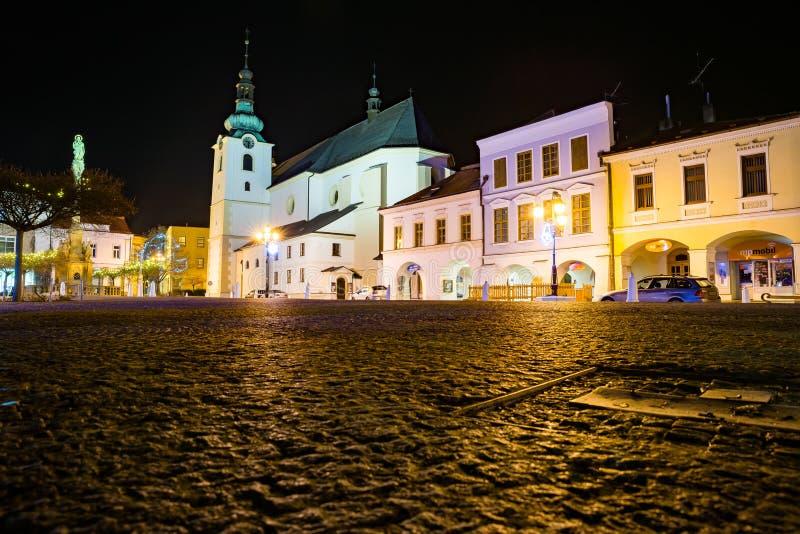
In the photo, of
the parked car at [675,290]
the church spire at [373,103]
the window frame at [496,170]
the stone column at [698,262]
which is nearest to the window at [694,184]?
the stone column at [698,262]

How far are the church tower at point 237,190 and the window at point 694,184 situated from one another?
47151 mm

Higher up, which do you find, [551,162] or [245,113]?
[245,113]

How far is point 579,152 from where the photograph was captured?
26953mm

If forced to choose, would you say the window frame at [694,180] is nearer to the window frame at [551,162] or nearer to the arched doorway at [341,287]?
the window frame at [551,162]

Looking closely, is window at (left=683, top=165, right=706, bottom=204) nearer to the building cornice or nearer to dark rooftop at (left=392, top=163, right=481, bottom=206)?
the building cornice

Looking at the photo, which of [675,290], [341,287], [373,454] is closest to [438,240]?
[341,287]

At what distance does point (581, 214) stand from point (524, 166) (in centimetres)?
483

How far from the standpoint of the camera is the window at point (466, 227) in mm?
32281

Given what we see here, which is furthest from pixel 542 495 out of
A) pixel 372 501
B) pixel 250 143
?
pixel 250 143

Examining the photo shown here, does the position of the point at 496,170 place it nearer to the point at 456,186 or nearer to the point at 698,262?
the point at 456,186

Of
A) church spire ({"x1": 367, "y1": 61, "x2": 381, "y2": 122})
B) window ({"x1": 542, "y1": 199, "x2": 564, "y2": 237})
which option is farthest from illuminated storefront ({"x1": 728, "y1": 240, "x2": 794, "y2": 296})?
church spire ({"x1": 367, "y1": 61, "x2": 381, "y2": 122})

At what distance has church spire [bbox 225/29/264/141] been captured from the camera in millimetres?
61594

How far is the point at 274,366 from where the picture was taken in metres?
3.04

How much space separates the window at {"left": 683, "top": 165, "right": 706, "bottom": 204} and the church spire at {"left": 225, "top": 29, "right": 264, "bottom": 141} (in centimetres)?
4930
